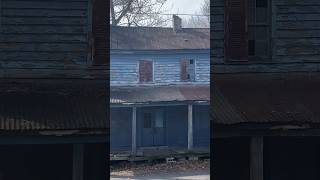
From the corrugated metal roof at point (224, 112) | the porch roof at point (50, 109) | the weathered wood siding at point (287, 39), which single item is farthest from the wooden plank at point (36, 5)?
the corrugated metal roof at point (224, 112)

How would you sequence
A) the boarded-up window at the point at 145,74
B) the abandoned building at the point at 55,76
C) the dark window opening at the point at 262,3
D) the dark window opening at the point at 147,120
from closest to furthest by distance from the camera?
1. the abandoned building at the point at 55,76
2. the dark window opening at the point at 262,3
3. the boarded-up window at the point at 145,74
4. the dark window opening at the point at 147,120

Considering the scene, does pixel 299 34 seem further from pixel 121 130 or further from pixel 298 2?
pixel 121 130

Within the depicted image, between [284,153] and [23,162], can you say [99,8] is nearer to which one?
[23,162]

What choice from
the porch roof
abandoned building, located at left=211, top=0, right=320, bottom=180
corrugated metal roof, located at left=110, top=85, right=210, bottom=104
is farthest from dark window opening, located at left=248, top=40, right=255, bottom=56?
the porch roof

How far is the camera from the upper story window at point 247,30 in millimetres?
6535

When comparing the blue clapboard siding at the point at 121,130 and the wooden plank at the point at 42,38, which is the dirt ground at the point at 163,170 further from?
the wooden plank at the point at 42,38

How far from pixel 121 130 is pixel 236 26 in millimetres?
6172

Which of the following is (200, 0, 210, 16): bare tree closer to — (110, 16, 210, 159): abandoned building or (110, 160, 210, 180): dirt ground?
(110, 16, 210, 159): abandoned building

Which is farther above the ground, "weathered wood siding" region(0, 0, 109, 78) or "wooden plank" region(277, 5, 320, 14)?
"wooden plank" region(277, 5, 320, 14)

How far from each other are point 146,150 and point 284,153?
6.36m

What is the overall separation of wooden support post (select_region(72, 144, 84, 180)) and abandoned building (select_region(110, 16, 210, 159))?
2.05 meters

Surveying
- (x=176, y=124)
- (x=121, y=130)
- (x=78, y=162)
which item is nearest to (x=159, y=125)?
(x=176, y=124)

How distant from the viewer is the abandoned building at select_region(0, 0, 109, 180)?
19.3 feet

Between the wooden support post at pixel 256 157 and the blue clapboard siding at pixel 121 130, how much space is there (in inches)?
156
